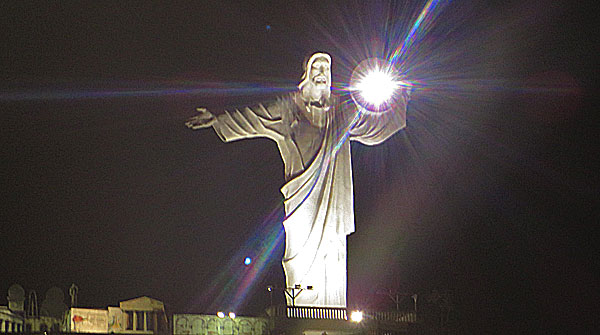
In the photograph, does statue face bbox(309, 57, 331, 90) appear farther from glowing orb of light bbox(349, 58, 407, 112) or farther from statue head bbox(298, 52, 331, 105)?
glowing orb of light bbox(349, 58, 407, 112)

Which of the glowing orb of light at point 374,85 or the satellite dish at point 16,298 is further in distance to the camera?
the glowing orb of light at point 374,85

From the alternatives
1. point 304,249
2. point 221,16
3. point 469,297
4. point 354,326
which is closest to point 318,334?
point 354,326

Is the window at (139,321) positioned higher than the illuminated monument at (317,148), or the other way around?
the illuminated monument at (317,148)

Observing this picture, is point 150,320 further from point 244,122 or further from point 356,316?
point 244,122

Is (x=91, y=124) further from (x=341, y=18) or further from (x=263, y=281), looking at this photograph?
(x=341, y=18)

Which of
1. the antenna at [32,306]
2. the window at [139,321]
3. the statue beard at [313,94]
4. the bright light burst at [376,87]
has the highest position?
the bright light burst at [376,87]

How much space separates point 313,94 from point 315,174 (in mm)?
1145

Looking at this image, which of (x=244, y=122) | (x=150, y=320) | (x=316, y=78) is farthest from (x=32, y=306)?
(x=316, y=78)

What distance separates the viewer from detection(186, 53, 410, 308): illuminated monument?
11352mm

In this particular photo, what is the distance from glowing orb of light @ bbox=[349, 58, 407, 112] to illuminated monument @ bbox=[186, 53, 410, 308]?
1 cm

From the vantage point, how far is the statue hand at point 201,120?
1102 centimetres

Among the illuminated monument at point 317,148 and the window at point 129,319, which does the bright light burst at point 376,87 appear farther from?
the window at point 129,319

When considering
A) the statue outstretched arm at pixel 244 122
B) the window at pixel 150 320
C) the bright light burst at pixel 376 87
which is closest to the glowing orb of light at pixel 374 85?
the bright light burst at pixel 376 87

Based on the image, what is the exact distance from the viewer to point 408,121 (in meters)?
13.1
